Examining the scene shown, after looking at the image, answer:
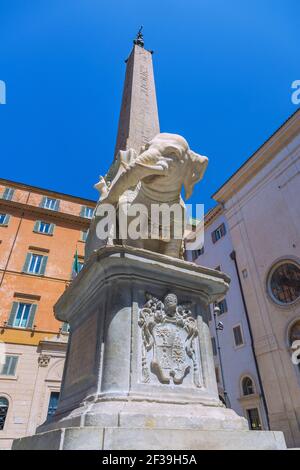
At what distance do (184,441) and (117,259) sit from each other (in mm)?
1428

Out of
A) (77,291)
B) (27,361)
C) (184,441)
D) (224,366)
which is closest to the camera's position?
(184,441)

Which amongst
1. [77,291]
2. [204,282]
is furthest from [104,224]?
[204,282]

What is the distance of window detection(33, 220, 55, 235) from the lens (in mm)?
22311

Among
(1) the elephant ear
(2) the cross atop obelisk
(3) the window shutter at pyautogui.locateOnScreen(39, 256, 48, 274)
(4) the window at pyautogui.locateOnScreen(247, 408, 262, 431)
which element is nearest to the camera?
(1) the elephant ear

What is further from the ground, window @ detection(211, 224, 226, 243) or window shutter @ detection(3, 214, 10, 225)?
window @ detection(211, 224, 226, 243)

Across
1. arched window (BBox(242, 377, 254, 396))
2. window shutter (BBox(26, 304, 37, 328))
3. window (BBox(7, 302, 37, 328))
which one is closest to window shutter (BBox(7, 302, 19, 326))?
window (BBox(7, 302, 37, 328))

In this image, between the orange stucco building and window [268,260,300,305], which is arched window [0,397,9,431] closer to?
the orange stucco building

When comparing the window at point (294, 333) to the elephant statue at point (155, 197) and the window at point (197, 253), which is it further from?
the elephant statue at point (155, 197)

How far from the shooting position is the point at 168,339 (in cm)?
267

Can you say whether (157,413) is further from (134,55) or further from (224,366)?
(224,366)

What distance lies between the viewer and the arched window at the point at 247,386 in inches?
712

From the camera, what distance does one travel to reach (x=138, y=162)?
3.27 m

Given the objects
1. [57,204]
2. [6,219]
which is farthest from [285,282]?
[6,219]

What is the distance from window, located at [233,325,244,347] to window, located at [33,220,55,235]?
14412mm
